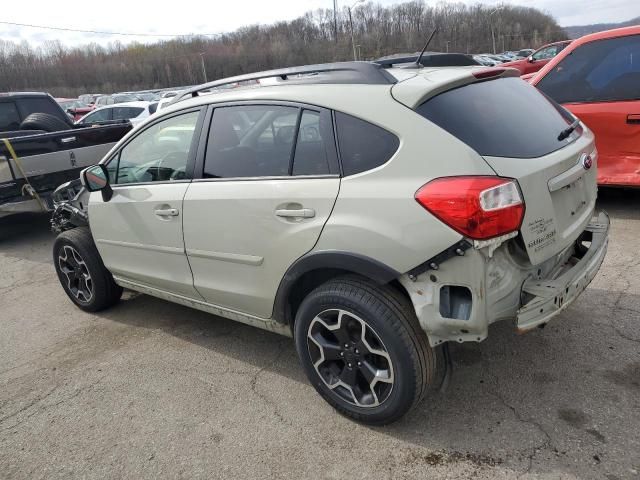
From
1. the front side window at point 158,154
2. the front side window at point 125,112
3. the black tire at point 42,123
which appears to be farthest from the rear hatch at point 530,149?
the front side window at point 125,112

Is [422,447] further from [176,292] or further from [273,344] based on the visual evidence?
[176,292]

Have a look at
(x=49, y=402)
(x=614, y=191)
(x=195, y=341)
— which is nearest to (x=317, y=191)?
(x=195, y=341)

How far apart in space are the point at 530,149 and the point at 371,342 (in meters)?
1.20

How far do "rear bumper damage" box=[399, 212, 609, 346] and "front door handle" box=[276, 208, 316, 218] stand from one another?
57 centimetres

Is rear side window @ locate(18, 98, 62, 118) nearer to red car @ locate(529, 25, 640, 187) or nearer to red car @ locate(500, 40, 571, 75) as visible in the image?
red car @ locate(529, 25, 640, 187)

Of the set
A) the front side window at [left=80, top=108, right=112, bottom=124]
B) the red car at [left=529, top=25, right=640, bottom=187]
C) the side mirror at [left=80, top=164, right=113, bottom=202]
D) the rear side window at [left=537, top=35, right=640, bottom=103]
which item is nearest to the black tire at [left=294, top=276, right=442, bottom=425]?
the side mirror at [left=80, top=164, right=113, bottom=202]

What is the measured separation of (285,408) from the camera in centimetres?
284

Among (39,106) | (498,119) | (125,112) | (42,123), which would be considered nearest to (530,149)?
(498,119)

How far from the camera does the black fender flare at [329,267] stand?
2.30m

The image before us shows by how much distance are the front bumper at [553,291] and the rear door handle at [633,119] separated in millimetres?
2990

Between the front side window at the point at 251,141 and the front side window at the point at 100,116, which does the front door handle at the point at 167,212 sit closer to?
the front side window at the point at 251,141

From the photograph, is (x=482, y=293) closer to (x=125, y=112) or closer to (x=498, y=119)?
(x=498, y=119)

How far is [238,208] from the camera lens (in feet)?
9.24

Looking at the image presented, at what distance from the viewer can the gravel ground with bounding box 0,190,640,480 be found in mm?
2373
